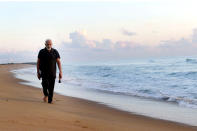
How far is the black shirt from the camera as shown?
7.49 metres

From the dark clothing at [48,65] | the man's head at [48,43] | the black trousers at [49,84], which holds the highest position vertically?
the man's head at [48,43]

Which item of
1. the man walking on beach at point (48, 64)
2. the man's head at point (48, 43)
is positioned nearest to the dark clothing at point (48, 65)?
the man walking on beach at point (48, 64)

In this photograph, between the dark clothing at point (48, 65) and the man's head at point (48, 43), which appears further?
the dark clothing at point (48, 65)

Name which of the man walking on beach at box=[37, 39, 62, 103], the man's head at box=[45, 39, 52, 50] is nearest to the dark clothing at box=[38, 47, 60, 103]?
the man walking on beach at box=[37, 39, 62, 103]

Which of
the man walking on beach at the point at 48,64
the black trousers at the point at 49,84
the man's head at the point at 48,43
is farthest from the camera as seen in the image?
the black trousers at the point at 49,84

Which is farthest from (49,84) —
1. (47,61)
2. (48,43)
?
(48,43)

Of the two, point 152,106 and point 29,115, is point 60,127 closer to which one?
point 29,115

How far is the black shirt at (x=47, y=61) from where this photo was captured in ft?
24.6

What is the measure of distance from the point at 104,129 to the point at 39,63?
3513mm

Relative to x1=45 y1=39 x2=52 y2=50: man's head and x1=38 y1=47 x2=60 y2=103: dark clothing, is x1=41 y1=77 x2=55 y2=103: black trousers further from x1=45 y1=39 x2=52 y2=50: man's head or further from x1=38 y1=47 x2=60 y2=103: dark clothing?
x1=45 y1=39 x2=52 y2=50: man's head

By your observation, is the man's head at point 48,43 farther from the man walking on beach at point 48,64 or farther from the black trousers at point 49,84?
the black trousers at point 49,84

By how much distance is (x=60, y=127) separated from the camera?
14.5 ft

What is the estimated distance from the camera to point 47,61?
754 centimetres

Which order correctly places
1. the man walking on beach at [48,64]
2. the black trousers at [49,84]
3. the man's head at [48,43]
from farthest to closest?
the black trousers at [49,84] → the man walking on beach at [48,64] → the man's head at [48,43]
